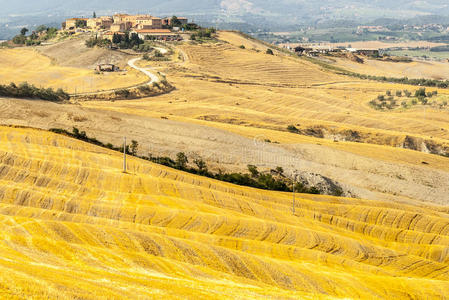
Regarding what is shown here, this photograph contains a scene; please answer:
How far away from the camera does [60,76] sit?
13688cm

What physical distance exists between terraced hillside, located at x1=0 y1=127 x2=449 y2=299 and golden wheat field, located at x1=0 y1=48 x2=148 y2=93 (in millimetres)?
59495

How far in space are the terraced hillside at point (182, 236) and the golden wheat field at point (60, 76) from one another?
5950 cm

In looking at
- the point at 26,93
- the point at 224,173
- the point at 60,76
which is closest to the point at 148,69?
the point at 60,76

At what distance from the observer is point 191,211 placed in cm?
4812

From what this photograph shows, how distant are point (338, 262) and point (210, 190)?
54.9ft

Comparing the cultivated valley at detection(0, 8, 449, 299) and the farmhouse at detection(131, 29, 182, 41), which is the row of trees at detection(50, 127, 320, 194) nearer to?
the cultivated valley at detection(0, 8, 449, 299)

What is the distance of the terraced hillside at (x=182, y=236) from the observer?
3156 centimetres

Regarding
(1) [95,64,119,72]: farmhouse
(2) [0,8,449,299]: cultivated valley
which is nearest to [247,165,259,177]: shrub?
(2) [0,8,449,299]: cultivated valley

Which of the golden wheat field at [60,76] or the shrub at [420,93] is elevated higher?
the golden wheat field at [60,76]

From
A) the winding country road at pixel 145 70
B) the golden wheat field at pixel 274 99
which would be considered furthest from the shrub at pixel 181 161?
the winding country road at pixel 145 70

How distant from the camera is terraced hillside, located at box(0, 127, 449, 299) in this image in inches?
1243

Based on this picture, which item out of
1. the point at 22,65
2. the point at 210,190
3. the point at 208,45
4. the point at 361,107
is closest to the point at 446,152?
the point at 361,107

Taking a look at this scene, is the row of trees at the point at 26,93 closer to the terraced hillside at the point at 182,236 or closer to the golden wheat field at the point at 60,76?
the golden wheat field at the point at 60,76

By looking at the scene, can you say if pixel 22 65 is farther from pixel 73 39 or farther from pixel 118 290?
pixel 118 290
